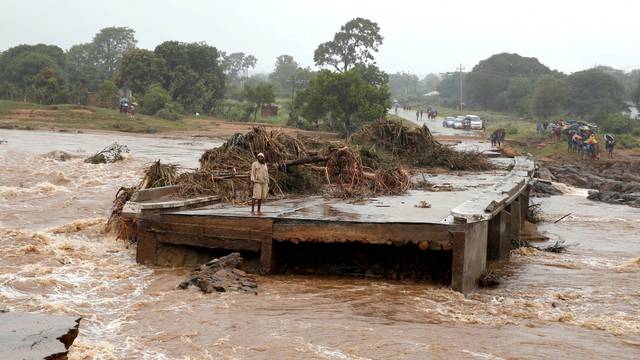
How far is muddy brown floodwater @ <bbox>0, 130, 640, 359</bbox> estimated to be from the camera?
262 inches

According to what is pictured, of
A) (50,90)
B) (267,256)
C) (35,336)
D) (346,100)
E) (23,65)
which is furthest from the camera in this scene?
(23,65)

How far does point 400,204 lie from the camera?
36.7ft

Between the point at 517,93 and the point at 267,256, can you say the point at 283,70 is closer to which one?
the point at 517,93

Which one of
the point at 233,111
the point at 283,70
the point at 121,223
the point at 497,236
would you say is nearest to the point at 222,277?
the point at 121,223

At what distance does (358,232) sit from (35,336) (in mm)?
4976

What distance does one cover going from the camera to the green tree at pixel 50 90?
166ft

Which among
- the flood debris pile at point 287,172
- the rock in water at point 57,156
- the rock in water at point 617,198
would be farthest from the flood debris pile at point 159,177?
the rock in water at point 617,198

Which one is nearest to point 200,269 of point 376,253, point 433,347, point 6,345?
point 376,253

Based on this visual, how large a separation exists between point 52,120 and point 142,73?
43.8 ft

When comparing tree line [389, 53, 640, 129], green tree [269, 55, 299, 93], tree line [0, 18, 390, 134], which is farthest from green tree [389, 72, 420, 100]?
tree line [0, 18, 390, 134]

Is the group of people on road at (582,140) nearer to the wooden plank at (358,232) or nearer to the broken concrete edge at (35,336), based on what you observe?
the wooden plank at (358,232)

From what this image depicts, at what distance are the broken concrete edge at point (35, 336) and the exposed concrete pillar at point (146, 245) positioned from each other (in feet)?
15.3

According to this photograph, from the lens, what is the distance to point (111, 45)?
94188 millimetres

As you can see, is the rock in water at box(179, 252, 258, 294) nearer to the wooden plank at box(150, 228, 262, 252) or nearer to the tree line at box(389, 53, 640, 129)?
the wooden plank at box(150, 228, 262, 252)
